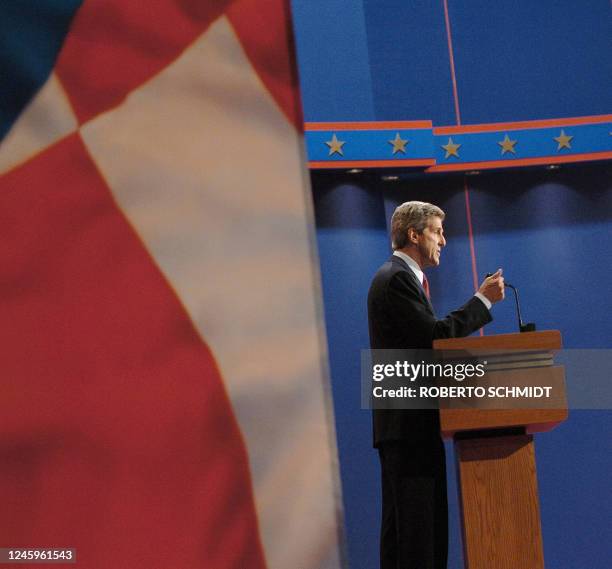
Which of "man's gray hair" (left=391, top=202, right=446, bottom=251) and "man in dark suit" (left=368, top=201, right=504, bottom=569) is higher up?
"man's gray hair" (left=391, top=202, right=446, bottom=251)

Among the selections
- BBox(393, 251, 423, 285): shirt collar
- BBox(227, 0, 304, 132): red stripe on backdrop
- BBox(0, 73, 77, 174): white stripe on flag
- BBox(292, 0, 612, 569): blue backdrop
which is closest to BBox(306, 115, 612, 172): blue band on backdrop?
BBox(292, 0, 612, 569): blue backdrop

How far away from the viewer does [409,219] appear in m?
2.53

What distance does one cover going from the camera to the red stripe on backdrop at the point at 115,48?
0.46 m

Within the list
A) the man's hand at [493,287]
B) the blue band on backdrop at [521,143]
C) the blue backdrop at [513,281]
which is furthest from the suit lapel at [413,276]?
the blue band on backdrop at [521,143]

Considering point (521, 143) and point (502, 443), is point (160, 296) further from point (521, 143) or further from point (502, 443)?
point (521, 143)

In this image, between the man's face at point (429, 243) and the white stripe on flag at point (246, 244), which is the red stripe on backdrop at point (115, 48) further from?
the man's face at point (429, 243)

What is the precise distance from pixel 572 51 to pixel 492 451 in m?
2.39

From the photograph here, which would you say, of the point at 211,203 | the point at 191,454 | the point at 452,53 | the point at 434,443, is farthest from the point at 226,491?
the point at 452,53

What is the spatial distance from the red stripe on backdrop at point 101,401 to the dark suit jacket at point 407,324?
69.6 inches

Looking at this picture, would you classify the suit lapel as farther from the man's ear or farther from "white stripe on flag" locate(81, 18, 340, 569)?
"white stripe on flag" locate(81, 18, 340, 569)

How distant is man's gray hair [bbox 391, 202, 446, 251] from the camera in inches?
99.0

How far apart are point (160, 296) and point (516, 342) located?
1.62 meters

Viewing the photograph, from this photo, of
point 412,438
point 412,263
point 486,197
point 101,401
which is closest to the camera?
point 101,401

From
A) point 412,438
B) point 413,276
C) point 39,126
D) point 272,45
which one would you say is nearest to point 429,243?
point 413,276
